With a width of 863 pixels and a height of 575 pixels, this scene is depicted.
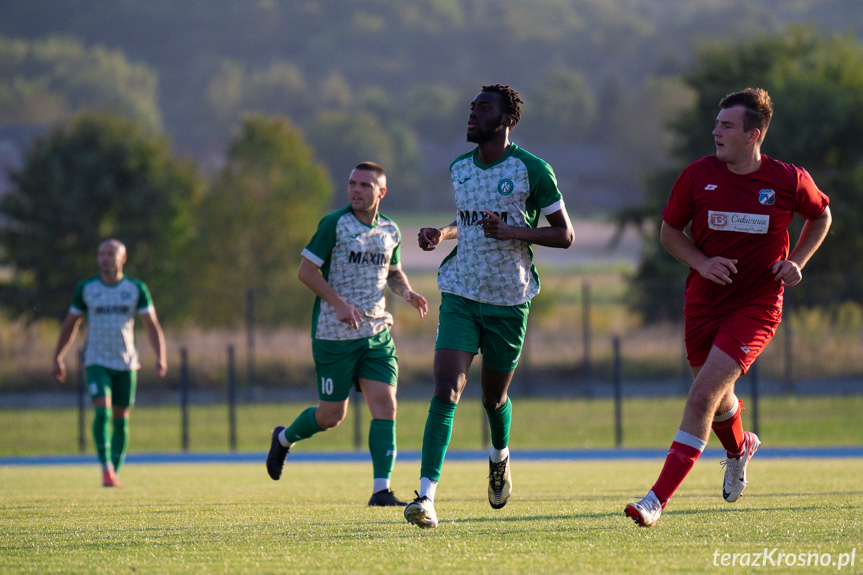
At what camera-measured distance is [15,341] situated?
69.3ft

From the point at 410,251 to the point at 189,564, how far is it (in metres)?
82.4

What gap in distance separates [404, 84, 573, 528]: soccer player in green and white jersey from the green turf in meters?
10.5

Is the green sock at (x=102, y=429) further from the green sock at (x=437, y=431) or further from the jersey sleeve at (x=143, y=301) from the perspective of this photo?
the green sock at (x=437, y=431)

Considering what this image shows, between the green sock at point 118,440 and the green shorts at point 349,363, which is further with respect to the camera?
the green sock at point 118,440

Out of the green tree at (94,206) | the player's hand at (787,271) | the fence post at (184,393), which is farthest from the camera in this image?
the green tree at (94,206)

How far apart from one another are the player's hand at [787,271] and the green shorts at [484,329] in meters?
1.29

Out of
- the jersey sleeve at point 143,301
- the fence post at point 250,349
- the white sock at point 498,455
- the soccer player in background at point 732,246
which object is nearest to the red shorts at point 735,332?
the soccer player in background at point 732,246

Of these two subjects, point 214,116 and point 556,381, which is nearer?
point 556,381

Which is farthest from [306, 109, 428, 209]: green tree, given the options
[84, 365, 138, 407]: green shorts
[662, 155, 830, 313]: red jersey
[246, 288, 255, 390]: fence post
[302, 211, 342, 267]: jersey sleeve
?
[662, 155, 830, 313]: red jersey

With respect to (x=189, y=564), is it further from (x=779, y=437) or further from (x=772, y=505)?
(x=779, y=437)

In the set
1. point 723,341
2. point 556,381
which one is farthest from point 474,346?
point 556,381

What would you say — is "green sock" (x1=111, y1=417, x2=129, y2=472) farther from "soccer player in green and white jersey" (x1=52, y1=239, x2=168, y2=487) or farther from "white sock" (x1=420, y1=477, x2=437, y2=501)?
"white sock" (x1=420, y1=477, x2=437, y2=501)

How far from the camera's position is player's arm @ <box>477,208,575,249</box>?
5.78 m

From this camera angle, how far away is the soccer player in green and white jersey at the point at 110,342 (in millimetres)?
10250
